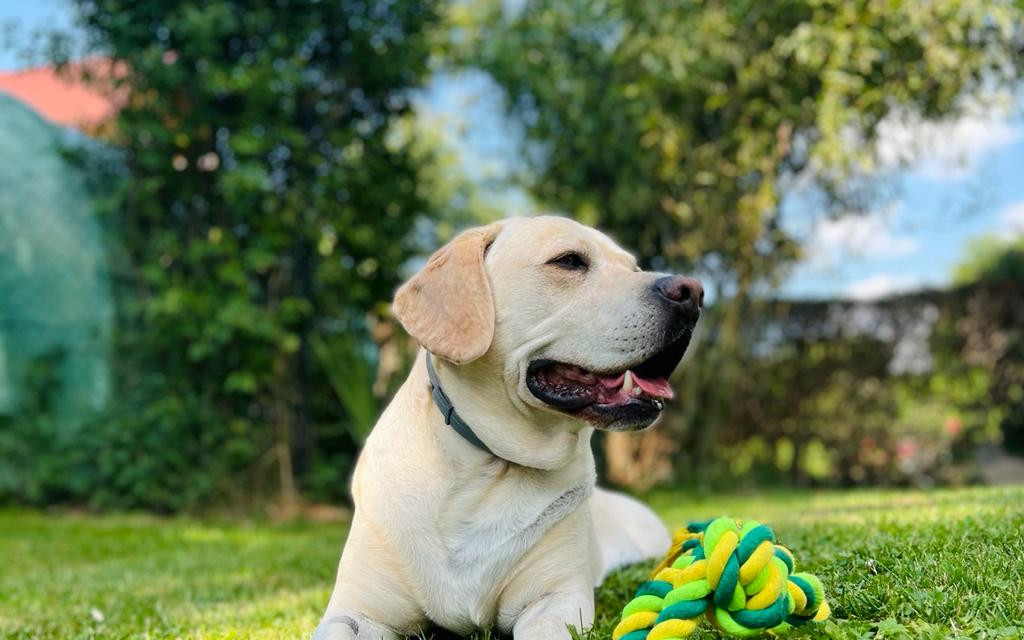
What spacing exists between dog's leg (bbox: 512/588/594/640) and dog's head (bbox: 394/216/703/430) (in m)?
0.49

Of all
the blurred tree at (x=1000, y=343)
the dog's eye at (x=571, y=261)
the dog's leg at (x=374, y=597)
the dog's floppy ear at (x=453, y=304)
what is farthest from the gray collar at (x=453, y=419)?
the blurred tree at (x=1000, y=343)

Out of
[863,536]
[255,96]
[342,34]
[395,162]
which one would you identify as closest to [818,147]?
[395,162]

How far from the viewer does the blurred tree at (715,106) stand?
7992 mm

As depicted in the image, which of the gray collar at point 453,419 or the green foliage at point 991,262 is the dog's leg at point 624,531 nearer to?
the gray collar at point 453,419

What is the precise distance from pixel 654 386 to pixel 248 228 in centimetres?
625

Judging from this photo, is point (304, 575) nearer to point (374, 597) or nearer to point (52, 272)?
point (374, 597)

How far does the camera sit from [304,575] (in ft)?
14.5

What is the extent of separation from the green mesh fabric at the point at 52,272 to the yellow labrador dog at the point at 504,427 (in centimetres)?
672

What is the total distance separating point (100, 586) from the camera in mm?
4184

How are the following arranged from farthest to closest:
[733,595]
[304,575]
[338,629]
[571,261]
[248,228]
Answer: [248,228] < [304,575] < [571,261] < [338,629] < [733,595]

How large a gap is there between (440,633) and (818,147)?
6553mm

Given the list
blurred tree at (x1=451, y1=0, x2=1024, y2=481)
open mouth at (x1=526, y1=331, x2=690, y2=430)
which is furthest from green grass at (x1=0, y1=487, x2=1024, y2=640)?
blurred tree at (x1=451, y1=0, x2=1024, y2=481)

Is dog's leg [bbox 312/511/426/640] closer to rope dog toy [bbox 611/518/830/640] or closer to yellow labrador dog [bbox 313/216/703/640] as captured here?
yellow labrador dog [bbox 313/216/703/640]

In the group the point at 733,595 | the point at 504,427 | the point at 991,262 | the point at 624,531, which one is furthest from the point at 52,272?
the point at 991,262
